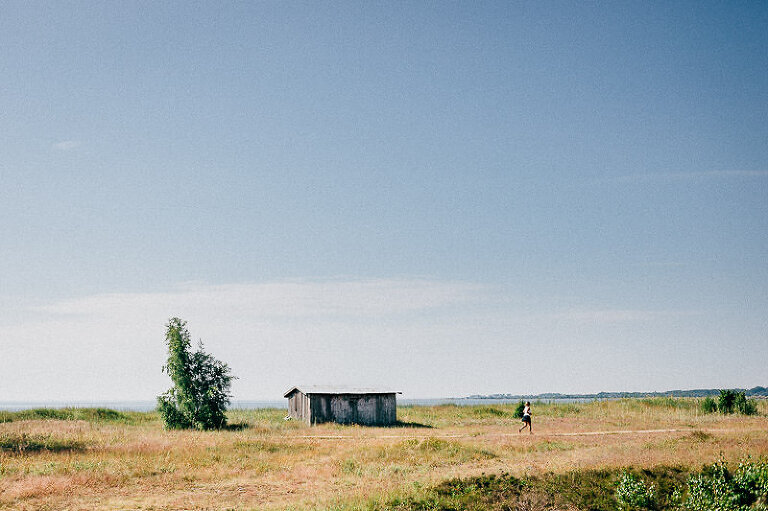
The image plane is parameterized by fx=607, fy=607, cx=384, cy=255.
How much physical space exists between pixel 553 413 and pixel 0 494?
168 feet

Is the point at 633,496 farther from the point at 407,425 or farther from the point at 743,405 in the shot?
the point at 743,405

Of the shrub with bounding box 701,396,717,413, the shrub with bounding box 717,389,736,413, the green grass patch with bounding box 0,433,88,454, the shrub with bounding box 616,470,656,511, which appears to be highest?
the shrub with bounding box 616,470,656,511

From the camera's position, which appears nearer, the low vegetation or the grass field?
the grass field

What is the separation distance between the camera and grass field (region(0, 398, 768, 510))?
62.4 feet

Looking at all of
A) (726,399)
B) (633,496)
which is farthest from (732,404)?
(633,496)

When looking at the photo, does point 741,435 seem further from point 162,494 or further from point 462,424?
point 162,494

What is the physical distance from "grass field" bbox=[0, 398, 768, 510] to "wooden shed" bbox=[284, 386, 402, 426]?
8.43 meters

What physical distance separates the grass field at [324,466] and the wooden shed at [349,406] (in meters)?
8.43

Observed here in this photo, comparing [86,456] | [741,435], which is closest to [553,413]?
[741,435]

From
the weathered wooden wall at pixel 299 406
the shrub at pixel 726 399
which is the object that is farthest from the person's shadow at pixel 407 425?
the shrub at pixel 726 399

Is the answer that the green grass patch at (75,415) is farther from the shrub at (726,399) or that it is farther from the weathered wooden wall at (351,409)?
the shrub at (726,399)

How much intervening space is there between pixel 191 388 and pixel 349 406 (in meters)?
12.7

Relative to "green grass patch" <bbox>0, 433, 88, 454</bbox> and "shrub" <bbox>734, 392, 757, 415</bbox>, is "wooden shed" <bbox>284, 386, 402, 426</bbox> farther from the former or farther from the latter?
"shrub" <bbox>734, 392, 757, 415</bbox>

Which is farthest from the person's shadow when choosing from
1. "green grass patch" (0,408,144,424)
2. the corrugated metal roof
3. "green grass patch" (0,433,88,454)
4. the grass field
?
"green grass patch" (0,433,88,454)
